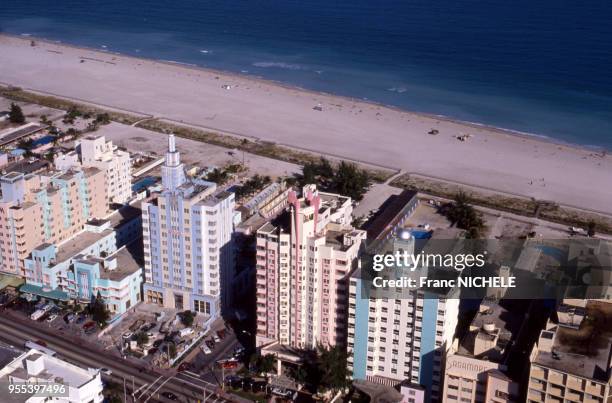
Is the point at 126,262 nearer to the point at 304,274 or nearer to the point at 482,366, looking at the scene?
the point at 304,274

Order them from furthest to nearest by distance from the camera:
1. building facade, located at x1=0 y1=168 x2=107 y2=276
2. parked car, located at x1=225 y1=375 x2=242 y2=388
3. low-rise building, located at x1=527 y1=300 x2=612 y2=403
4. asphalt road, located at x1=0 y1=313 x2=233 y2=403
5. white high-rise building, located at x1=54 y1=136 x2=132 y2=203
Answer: white high-rise building, located at x1=54 y1=136 x2=132 y2=203 < building facade, located at x1=0 y1=168 x2=107 y2=276 < parked car, located at x1=225 y1=375 x2=242 y2=388 < asphalt road, located at x1=0 y1=313 x2=233 y2=403 < low-rise building, located at x1=527 y1=300 x2=612 y2=403

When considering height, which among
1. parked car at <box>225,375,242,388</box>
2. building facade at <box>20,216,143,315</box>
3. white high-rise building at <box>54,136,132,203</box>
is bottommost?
parked car at <box>225,375,242,388</box>

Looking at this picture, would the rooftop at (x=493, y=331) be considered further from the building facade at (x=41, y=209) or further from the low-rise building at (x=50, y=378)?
the building facade at (x=41, y=209)

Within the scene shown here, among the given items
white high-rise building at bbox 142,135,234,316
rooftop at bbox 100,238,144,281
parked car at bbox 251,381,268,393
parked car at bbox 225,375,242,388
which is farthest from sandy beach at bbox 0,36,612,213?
parked car at bbox 225,375,242,388

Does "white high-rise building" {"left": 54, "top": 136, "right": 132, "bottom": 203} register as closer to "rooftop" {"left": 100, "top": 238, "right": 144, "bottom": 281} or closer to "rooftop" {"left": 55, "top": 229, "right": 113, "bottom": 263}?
"rooftop" {"left": 55, "top": 229, "right": 113, "bottom": 263}

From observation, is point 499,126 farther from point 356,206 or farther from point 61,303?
point 61,303
